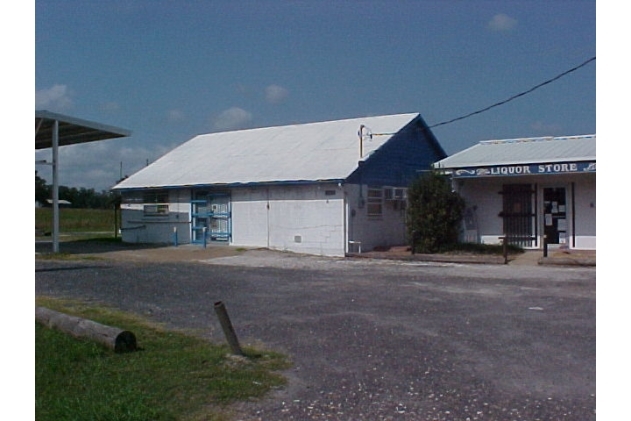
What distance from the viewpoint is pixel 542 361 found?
797cm

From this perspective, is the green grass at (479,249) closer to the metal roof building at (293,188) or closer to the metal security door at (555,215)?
the metal security door at (555,215)

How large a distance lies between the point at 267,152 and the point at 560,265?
14.3 metres

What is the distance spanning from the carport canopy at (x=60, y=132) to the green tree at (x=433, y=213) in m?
11.9

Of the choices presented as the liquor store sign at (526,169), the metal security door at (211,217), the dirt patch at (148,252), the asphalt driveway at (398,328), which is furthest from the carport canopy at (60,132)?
the liquor store sign at (526,169)

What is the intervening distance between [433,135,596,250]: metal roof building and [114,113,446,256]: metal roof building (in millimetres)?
2890

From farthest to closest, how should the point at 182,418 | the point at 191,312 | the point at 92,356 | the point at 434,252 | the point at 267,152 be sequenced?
the point at 267,152, the point at 434,252, the point at 191,312, the point at 92,356, the point at 182,418

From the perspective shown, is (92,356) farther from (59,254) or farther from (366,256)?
(59,254)

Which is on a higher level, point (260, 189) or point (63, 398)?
point (260, 189)

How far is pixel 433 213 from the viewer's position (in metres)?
22.4

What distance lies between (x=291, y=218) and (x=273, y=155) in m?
4.51

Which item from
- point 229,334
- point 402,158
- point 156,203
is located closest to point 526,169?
point 402,158

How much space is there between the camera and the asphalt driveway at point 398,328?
6547 millimetres

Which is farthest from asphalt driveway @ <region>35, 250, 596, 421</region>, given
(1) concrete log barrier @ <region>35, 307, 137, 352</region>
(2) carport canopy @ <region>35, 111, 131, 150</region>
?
(2) carport canopy @ <region>35, 111, 131, 150</region>

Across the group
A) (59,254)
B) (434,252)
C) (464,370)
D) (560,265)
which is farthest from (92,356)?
(59,254)
